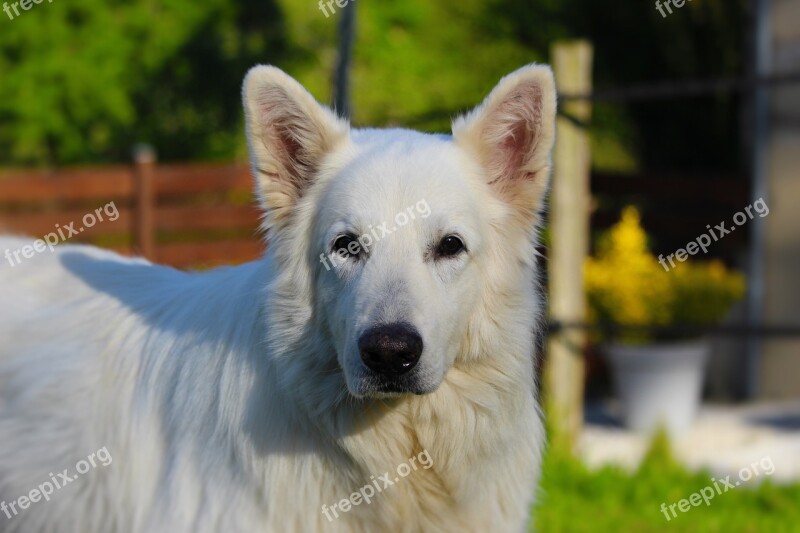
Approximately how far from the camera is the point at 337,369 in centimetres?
329

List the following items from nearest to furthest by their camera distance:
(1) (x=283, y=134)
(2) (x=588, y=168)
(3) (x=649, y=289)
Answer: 1. (1) (x=283, y=134)
2. (3) (x=649, y=289)
3. (2) (x=588, y=168)

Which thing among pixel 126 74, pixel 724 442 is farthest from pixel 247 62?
pixel 724 442

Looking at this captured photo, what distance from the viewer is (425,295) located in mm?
3127

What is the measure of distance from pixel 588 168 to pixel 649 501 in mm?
3767

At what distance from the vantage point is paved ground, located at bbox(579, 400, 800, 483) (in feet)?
23.9

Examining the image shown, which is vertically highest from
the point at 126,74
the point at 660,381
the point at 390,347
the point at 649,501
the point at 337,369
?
the point at 126,74

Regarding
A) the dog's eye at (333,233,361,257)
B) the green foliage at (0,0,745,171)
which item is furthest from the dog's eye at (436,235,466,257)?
the green foliage at (0,0,745,171)

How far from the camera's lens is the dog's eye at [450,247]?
328cm
